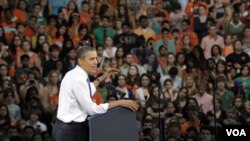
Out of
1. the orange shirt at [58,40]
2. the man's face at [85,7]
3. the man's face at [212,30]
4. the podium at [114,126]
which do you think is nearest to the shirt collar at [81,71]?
the podium at [114,126]

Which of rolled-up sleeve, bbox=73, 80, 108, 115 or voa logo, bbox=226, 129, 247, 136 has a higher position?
rolled-up sleeve, bbox=73, 80, 108, 115

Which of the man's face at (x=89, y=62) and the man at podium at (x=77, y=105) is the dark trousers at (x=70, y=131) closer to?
the man at podium at (x=77, y=105)

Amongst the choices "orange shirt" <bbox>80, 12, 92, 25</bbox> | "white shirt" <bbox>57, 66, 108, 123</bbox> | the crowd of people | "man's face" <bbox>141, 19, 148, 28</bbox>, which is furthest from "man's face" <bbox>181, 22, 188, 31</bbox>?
"white shirt" <bbox>57, 66, 108, 123</bbox>

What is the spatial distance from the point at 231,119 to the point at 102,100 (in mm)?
1711

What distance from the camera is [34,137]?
31.6ft

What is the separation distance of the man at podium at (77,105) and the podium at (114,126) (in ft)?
0.18

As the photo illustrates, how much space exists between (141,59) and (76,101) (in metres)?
5.14

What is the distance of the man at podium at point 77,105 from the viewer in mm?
5734

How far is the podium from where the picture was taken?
5.71 metres

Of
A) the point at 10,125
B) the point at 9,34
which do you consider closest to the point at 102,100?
the point at 10,125

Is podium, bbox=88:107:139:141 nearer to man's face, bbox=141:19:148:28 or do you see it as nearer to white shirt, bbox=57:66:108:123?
white shirt, bbox=57:66:108:123

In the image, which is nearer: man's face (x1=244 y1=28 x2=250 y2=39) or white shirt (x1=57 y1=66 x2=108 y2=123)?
white shirt (x1=57 y1=66 x2=108 y2=123)

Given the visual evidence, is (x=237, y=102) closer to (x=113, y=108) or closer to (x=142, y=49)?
(x=142, y=49)

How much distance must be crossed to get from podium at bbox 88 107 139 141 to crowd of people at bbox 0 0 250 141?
3095 millimetres
